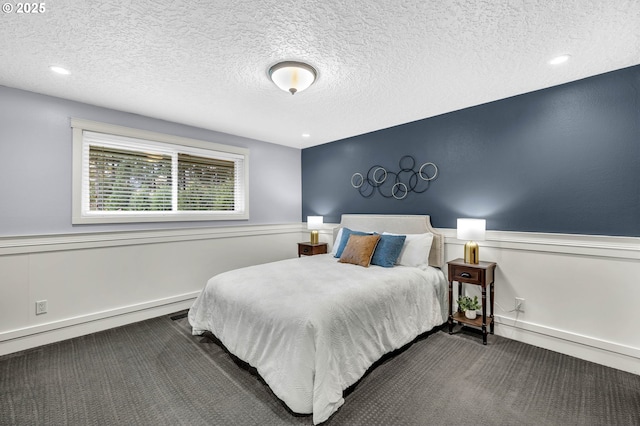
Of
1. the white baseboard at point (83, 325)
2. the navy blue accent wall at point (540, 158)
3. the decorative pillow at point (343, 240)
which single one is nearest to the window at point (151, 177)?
the white baseboard at point (83, 325)

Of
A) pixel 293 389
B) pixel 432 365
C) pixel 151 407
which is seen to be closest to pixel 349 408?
pixel 293 389

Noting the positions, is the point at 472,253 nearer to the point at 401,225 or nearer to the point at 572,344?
the point at 401,225

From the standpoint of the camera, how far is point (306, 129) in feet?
13.0

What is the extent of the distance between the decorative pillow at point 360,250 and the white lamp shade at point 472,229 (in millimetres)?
905

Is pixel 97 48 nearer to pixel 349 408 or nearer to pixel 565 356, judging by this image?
pixel 349 408

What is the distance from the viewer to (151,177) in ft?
11.4

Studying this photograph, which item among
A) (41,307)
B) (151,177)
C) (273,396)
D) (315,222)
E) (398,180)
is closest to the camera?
(273,396)

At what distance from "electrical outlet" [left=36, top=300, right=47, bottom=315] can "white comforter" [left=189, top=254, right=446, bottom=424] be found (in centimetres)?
139

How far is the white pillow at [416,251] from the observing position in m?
3.11

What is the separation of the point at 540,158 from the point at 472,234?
999 mm

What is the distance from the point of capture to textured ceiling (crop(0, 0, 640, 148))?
5.34 ft

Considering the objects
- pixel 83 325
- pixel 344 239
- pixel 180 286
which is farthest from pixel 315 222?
pixel 83 325

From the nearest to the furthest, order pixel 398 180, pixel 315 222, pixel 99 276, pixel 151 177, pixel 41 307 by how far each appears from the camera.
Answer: pixel 41 307, pixel 99 276, pixel 151 177, pixel 398 180, pixel 315 222

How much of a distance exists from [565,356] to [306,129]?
12.6ft
